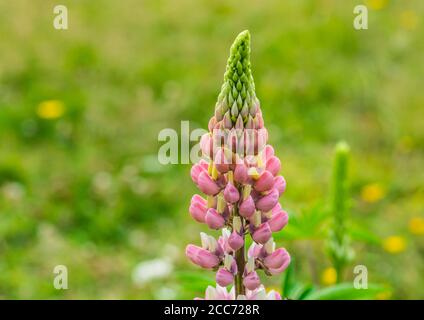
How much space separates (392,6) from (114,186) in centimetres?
315

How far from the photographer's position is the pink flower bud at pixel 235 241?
148 cm

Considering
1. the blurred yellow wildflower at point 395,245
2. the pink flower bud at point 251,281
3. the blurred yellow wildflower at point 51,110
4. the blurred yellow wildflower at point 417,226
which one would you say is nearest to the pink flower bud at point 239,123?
the pink flower bud at point 251,281

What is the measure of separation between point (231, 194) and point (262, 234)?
0.11 m

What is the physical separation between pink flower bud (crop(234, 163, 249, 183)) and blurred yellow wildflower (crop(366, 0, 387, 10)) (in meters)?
4.90

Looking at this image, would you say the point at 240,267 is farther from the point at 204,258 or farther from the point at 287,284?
the point at 287,284

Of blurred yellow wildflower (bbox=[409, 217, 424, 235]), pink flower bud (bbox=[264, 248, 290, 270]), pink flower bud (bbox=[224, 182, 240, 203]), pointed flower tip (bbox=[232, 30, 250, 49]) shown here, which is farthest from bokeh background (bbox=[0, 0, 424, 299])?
pointed flower tip (bbox=[232, 30, 250, 49])

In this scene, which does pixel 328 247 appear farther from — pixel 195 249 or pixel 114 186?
pixel 114 186

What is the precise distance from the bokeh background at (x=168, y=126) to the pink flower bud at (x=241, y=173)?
0.88m

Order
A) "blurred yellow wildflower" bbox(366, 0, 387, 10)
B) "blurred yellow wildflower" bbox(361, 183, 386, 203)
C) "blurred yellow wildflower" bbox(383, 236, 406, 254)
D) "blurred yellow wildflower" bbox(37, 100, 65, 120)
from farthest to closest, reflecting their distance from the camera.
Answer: "blurred yellow wildflower" bbox(366, 0, 387, 10), "blurred yellow wildflower" bbox(37, 100, 65, 120), "blurred yellow wildflower" bbox(361, 183, 386, 203), "blurred yellow wildflower" bbox(383, 236, 406, 254)

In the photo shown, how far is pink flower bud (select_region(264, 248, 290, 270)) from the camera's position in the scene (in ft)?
5.06

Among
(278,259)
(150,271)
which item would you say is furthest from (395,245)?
(278,259)

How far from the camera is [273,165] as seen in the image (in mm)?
1508

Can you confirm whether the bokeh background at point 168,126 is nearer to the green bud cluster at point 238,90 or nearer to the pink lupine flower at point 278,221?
the pink lupine flower at point 278,221

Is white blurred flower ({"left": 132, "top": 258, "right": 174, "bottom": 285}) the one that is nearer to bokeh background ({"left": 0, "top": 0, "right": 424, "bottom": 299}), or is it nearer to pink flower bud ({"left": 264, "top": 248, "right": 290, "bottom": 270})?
bokeh background ({"left": 0, "top": 0, "right": 424, "bottom": 299})
